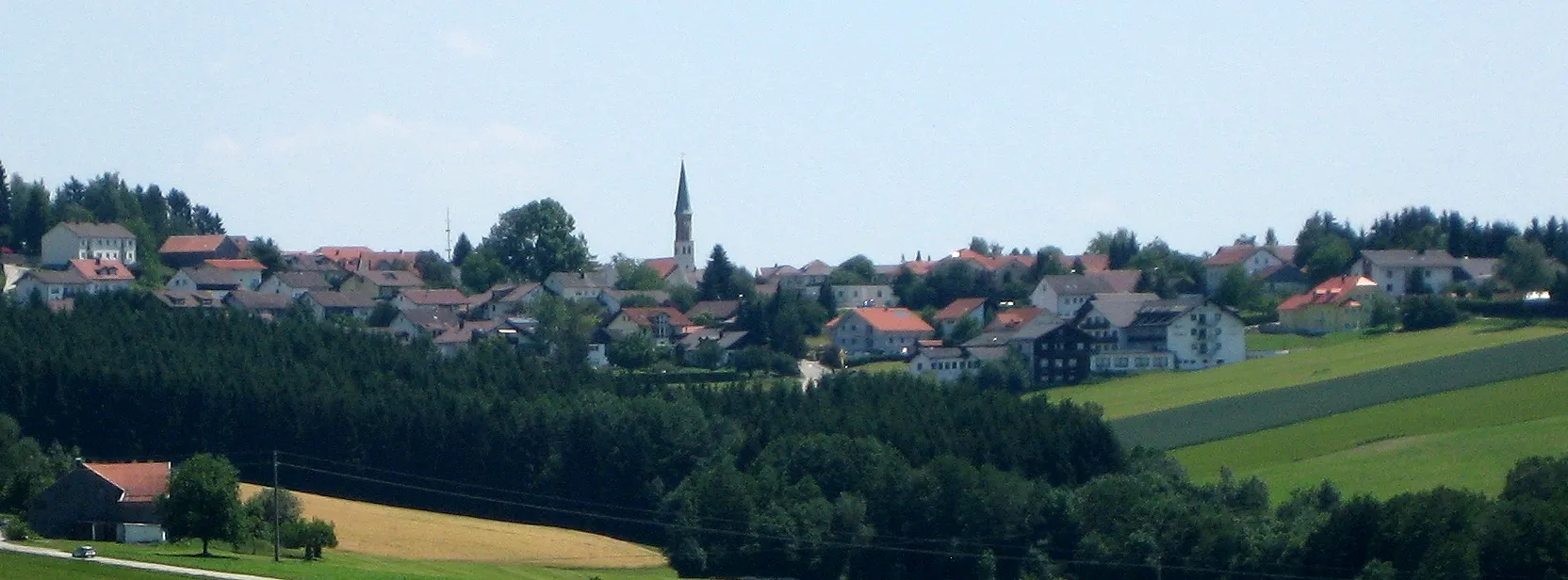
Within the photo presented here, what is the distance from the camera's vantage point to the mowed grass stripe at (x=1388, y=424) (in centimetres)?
6091

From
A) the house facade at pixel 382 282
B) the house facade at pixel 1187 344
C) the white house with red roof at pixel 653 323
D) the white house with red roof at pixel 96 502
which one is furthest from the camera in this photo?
the house facade at pixel 382 282

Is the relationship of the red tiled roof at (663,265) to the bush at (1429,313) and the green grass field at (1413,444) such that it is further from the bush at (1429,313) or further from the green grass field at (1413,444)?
the green grass field at (1413,444)

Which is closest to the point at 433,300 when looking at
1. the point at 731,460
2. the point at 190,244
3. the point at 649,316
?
the point at 649,316

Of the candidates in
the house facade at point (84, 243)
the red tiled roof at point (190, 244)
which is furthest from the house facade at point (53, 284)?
the red tiled roof at point (190, 244)

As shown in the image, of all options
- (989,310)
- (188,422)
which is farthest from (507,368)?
(989,310)

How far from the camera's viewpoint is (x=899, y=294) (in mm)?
128000

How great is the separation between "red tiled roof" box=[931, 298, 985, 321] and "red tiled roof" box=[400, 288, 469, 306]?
27.0 metres

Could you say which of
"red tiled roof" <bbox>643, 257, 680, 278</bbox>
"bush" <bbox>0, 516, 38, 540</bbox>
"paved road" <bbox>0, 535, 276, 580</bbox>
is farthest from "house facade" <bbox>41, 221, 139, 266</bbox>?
"paved road" <bbox>0, 535, 276, 580</bbox>

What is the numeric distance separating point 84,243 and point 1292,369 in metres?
67.5

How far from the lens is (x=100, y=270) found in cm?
11088

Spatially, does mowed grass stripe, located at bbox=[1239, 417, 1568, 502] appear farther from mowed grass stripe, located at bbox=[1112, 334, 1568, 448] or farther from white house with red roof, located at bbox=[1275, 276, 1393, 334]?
white house with red roof, located at bbox=[1275, 276, 1393, 334]

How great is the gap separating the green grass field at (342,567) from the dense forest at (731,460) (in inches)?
205

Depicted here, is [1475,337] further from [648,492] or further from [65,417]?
[65,417]

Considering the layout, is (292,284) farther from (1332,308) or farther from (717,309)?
(1332,308)
